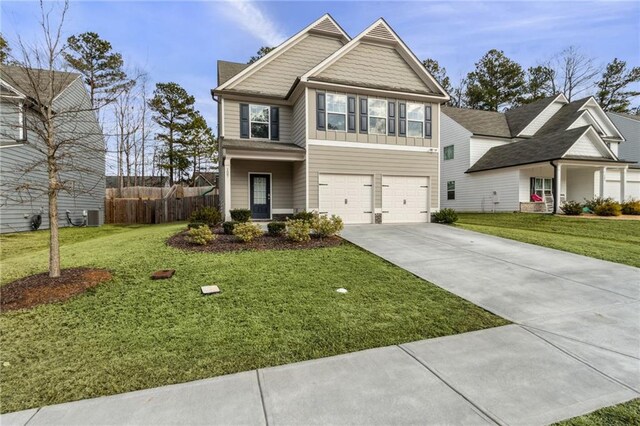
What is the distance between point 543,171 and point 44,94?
2269 centimetres

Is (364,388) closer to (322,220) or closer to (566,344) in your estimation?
(566,344)

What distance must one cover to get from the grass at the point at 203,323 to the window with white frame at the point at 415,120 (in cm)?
885

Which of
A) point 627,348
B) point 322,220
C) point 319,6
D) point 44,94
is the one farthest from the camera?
point 319,6

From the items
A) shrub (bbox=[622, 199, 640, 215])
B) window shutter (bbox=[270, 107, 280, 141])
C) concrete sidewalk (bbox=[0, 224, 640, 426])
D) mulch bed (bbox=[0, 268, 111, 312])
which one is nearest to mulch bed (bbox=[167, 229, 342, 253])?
mulch bed (bbox=[0, 268, 111, 312])

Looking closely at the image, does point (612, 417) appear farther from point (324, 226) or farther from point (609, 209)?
point (609, 209)

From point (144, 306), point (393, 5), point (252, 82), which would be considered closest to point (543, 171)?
point (393, 5)

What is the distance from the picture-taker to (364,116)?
12.8 meters

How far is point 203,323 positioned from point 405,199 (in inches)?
432

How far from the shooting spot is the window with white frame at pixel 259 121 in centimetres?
1355

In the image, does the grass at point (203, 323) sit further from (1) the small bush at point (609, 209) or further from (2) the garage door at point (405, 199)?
(1) the small bush at point (609, 209)

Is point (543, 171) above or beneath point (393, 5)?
beneath

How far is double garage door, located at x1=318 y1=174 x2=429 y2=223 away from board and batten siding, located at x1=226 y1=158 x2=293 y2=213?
7.64ft

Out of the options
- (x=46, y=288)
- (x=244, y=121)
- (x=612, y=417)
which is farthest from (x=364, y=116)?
(x=612, y=417)

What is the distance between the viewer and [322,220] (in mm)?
9242
